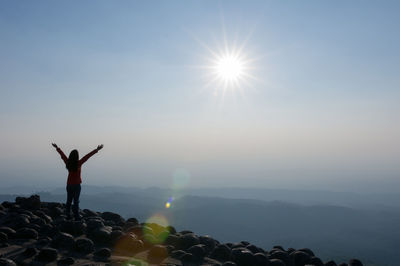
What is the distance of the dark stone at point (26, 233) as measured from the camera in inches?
547

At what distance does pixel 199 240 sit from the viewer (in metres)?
16.6

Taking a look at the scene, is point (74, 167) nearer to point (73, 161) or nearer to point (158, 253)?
point (73, 161)

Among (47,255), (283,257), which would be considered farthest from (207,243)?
(47,255)

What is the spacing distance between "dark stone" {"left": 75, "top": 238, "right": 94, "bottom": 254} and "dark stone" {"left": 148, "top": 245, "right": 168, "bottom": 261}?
2.35m

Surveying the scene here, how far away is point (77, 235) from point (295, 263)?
983cm

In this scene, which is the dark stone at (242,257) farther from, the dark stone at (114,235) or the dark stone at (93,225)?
the dark stone at (93,225)

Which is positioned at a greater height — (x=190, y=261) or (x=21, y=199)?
(x=21, y=199)

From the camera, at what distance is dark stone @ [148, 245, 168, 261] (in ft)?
45.3

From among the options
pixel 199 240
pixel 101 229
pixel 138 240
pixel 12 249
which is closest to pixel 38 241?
pixel 12 249

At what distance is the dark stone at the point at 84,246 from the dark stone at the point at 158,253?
2.35 meters

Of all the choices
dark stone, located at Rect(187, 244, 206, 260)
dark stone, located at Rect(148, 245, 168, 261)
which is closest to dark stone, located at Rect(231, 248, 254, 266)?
dark stone, located at Rect(187, 244, 206, 260)

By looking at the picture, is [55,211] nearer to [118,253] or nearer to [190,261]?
[118,253]

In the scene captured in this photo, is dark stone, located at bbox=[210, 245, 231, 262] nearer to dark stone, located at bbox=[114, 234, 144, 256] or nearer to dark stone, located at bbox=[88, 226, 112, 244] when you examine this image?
dark stone, located at bbox=[114, 234, 144, 256]

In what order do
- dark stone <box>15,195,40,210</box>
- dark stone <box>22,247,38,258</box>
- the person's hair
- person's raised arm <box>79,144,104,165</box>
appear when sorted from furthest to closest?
dark stone <box>15,195,40,210</box> → the person's hair → person's raised arm <box>79,144,104,165</box> → dark stone <box>22,247,38,258</box>
